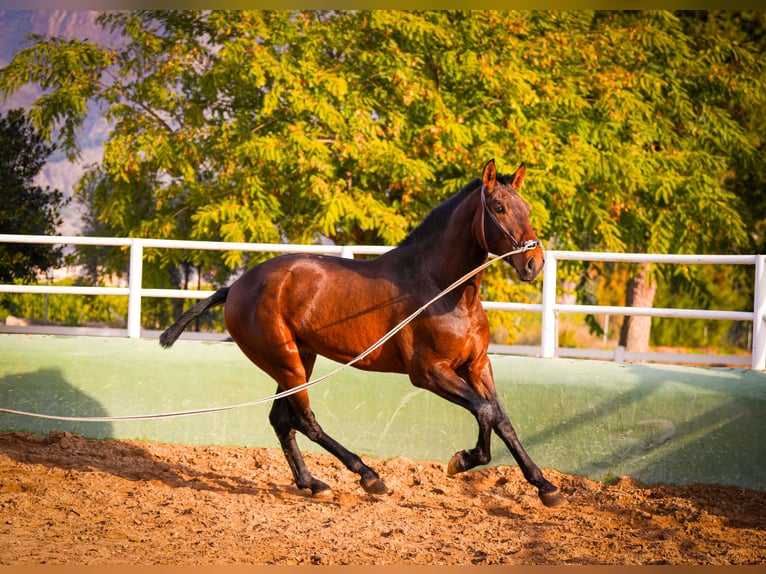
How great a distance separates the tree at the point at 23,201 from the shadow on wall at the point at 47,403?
26.5 ft

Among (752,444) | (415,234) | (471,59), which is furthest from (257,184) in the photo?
(752,444)

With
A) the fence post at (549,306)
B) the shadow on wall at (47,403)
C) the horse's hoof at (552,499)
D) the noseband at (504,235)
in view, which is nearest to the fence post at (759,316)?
the fence post at (549,306)

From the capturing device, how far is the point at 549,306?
7250mm

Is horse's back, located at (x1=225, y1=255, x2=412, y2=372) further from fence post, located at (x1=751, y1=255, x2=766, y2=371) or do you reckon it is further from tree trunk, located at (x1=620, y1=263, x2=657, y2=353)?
tree trunk, located at (x1=620, y1=263, x2=657, y2=353)

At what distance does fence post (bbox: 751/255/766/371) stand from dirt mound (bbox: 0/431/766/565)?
104 centimetres

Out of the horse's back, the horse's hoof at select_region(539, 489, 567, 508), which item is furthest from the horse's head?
the horse's hoof at select_region(539, 489, 567, 508)

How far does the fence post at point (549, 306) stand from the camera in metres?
7.20

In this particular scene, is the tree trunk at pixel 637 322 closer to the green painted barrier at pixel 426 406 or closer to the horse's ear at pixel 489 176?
the green painted barrier at pixel 426 406

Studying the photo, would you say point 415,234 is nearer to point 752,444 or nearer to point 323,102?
point 752,444

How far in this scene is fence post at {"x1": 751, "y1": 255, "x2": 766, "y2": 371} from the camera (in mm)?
6504

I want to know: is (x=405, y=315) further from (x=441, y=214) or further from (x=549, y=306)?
(x=549, y=306)

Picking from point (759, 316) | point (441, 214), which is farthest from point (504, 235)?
point (759, 316)

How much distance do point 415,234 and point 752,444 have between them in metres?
2.75

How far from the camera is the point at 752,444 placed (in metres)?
6.18
